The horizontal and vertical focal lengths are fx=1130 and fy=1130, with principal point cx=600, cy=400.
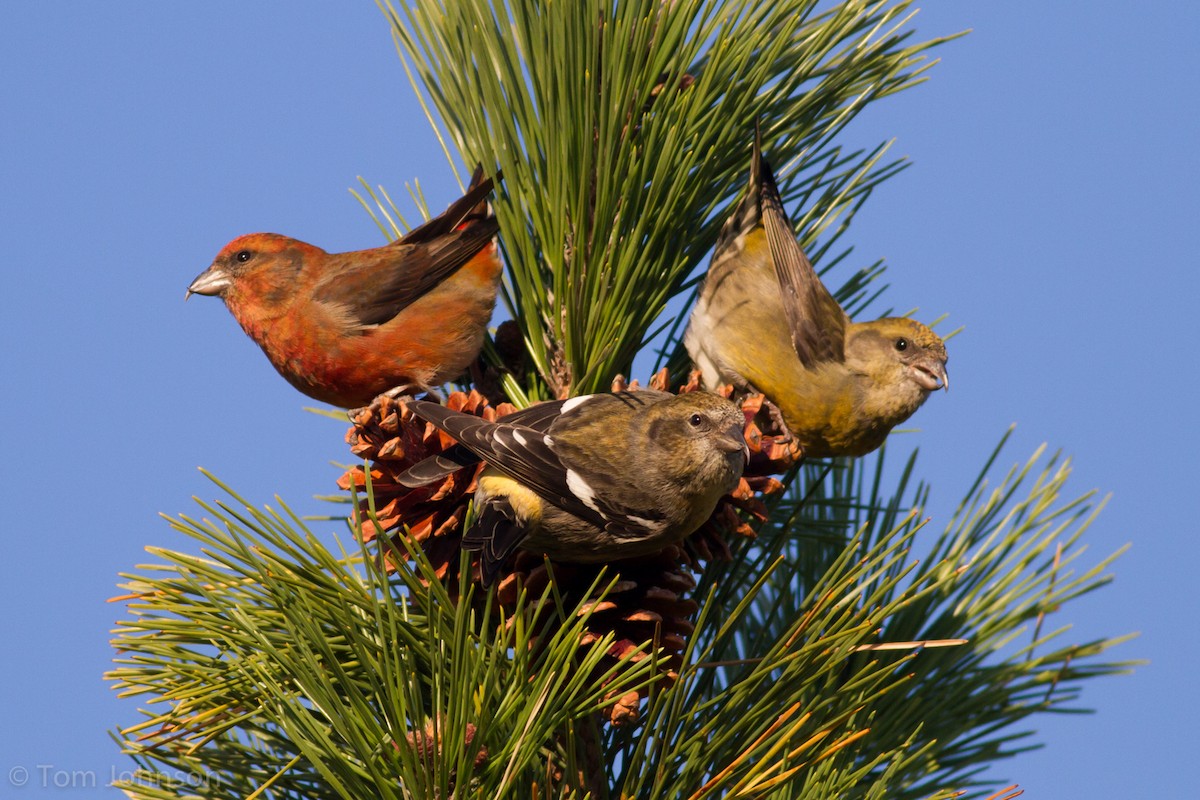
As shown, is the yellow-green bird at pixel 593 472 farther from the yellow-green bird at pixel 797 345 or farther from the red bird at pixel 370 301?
the yellow-green bird at pixel 797 345

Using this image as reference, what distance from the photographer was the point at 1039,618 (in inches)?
131

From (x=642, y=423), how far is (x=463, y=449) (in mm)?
472

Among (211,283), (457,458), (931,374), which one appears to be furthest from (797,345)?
(211,283)

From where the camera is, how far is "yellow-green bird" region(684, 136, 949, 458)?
3576 millimetres

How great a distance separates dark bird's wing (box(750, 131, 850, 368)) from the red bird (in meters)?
0.87

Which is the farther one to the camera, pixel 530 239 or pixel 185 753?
pixel 530 239

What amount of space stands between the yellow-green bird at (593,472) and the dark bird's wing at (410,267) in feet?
2.63

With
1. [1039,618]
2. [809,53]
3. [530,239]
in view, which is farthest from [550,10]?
[1039,618]

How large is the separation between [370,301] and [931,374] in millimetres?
1922

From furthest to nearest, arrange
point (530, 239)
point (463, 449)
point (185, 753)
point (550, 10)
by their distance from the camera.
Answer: point (530, 239), point (550, 10), point (463, 449), point (185, 753)

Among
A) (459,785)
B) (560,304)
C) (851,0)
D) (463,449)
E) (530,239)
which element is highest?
(851,0)

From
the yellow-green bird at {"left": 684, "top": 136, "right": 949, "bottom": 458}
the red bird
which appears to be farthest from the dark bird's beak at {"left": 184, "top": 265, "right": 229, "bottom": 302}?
the yellow-green bird at {"left": 684, "top": 136, "right": 949, "bottom": 458}

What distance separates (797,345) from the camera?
396cm

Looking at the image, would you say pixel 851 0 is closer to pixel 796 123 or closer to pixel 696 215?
pixel 796 123
